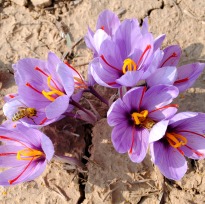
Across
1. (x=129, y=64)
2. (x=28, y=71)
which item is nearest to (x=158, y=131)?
(x=129, y=64)

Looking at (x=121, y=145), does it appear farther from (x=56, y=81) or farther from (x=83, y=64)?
(x=83, y=64)

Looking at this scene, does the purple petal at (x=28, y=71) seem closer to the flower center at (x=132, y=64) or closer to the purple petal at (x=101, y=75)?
the purple petal at (x=101, y=75)

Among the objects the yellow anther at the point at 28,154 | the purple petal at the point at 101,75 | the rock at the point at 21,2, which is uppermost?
the rock at the point at 21,2

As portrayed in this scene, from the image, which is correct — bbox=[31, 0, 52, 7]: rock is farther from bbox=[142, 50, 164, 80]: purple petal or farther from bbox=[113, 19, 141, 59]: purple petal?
bbox=[142, 50, 164, 80]: purple petal

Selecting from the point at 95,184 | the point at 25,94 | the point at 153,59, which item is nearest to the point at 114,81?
the point at 153,59

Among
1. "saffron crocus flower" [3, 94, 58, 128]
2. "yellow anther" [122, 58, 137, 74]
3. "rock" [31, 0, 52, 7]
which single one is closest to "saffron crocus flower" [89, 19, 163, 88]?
"yellow anther" [122, 58, 137, 74]

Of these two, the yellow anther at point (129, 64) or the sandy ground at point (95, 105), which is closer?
the yellow anther at point (129, 64)

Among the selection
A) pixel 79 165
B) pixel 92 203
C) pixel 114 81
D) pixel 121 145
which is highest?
pixel 114 81

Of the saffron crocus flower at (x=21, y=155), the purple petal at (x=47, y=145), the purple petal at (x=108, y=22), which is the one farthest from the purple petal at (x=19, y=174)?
the purple petal at (x=108, y=22)
